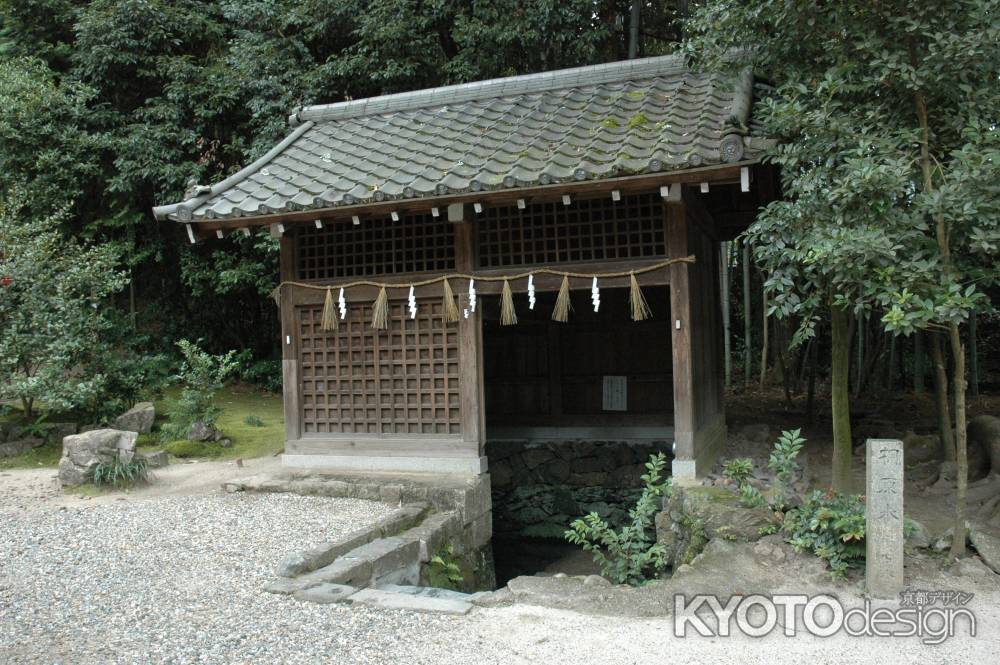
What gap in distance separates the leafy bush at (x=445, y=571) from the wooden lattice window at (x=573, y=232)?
9.78ft

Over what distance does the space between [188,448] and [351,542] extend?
5.50 m

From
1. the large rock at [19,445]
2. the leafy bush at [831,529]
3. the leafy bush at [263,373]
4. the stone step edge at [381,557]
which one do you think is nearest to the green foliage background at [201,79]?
the leafy bush at [263,373]

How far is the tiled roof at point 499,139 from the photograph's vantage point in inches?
260

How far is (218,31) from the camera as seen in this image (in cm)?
1593

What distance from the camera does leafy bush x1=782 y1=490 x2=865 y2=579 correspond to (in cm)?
487

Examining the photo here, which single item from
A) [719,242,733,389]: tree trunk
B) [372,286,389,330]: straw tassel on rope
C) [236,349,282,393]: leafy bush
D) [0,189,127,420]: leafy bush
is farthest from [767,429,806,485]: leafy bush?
[236,349,282,393]: leafy bush

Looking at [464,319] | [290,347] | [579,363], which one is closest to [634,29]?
[579,363]

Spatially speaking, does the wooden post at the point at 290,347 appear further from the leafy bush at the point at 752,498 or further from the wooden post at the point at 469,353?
the leafy bush at the point at 752,498

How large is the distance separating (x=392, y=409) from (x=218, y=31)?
39.2 feet

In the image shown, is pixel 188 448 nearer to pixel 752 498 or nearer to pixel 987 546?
pixel 752 498

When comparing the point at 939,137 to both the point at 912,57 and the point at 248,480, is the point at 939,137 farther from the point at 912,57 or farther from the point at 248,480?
the point at 248,480

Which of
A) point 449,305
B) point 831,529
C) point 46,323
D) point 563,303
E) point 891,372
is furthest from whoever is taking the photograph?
point 891,372

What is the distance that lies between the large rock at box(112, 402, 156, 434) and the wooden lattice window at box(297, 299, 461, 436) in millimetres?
3987

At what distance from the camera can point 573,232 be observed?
306 inches
